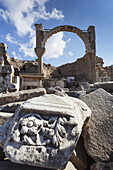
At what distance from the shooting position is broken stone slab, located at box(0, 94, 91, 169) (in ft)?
2.50

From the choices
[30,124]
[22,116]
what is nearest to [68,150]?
[30,124]

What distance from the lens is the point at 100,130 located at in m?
1.07

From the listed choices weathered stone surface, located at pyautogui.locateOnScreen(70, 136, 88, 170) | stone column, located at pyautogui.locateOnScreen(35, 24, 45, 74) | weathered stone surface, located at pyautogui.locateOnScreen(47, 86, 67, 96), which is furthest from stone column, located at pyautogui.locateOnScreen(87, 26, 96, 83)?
weathered stone surface, located at pyautogui.locateOnScreen(70, 136, 88, 170)

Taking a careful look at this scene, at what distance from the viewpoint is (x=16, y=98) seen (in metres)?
1.91

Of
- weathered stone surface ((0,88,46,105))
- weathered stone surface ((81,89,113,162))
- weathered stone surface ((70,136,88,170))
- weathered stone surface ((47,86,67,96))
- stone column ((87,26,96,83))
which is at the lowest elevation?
weathered stone surface ((70,136,88,170))

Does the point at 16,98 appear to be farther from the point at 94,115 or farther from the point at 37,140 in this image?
the point at 94,115

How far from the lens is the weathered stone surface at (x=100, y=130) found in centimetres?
97

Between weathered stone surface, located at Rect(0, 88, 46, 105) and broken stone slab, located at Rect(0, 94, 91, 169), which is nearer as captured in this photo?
broken stone slab, located at Rect(0, 94, 91, 169)

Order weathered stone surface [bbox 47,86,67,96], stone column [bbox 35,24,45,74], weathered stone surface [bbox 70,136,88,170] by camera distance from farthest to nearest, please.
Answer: stone column [bbox 35,24,45,74] < weathered stone surface [bbox 47,86,67,96] < weathered stone surface [bbox 70,136,88,170]

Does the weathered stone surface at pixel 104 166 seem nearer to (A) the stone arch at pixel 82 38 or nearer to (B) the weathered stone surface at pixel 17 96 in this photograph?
(B) the weathered stone surface at pixel 17 96

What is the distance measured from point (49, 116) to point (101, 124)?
23.5 inches

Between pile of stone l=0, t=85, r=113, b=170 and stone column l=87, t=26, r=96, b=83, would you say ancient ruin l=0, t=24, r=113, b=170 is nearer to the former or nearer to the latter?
pile of stone l=0, t=85, r=113, b=170

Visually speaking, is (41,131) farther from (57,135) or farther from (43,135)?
(57,135)

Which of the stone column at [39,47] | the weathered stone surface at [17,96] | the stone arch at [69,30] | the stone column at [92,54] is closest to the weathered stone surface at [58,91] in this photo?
the weathered stone surface at [17,96]
